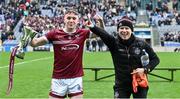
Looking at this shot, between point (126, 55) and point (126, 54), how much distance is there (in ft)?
0.05

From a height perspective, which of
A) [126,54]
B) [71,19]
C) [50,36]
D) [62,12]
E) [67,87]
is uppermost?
[71,19]

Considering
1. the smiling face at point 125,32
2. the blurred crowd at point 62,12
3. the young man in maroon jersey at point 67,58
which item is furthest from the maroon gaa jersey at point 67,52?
the blurred crowd at point 62,12

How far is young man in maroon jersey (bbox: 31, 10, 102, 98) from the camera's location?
794 cm

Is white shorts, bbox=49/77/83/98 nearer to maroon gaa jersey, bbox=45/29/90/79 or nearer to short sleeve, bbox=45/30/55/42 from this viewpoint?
maroon gaa jersey, bbox=45/29/90/79

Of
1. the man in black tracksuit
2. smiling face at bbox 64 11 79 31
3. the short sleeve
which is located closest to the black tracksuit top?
the man in black tracksuit

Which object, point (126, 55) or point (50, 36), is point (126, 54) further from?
point (50, 36)

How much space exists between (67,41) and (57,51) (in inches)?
9.2

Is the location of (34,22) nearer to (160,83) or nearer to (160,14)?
(160,14)

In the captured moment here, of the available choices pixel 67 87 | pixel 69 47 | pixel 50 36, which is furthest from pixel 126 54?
pixel 50 36

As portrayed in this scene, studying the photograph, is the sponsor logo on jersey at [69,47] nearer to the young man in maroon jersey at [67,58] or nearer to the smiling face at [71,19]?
the young man in maroon jersey at [67,58]

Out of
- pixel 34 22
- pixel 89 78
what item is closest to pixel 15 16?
pixel 34 22

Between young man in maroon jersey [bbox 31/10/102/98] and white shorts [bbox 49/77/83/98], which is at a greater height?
young man in maroon jersey [bbox 31/10/102/98]

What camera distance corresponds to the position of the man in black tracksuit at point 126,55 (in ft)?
25.2

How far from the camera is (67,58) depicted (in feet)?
26.0
